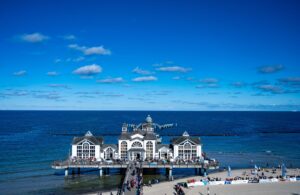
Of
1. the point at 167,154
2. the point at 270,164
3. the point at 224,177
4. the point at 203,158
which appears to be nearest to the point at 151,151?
the point at 167,154

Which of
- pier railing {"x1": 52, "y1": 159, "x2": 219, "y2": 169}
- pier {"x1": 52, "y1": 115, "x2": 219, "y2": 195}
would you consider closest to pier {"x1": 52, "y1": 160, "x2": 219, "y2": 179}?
pier railing {"x1": 52, "y1": 159, "x2": 219, "y2": 169}

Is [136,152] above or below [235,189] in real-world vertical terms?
above

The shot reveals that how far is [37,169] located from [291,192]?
A: 126 feet

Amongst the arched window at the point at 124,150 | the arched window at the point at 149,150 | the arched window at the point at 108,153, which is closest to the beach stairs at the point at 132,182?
the arched window at the point at 124,150

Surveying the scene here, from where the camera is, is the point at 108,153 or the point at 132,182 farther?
the point at 108,153

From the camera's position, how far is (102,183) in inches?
1907

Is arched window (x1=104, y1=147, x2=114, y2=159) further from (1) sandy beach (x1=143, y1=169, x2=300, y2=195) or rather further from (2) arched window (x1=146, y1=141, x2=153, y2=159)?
(1) sandy beach (x1=143, y1=169, x2=300, y2=195)

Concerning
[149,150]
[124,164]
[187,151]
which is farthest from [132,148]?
[187,151]

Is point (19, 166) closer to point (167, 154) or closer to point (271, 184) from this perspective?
point (167, 154)

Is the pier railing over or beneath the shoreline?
over

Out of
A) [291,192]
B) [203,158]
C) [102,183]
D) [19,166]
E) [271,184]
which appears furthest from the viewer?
[19,166]

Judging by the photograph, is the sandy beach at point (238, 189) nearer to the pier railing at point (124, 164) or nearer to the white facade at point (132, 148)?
the pier railing at point (124, 164)

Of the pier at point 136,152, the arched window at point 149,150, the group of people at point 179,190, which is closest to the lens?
the group of people at point 179,190

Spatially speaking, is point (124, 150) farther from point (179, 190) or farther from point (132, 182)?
point (179, 190)
